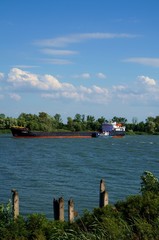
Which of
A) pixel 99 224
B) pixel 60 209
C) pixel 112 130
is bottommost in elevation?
pixel 60 209

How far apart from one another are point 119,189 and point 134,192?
2135mm

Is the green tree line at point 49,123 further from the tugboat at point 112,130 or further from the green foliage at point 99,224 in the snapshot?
the green foliage at point 99,224

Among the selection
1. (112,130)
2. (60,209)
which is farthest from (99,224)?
(112,130)

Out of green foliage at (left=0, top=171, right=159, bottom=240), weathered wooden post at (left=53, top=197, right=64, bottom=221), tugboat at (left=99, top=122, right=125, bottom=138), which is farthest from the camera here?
tugboat at (left=99, top=122, right=125, bottom=138)

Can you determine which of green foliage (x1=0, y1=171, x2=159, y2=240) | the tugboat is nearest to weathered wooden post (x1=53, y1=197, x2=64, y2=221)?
green foliage (x1=0, y1=171, x2=159, y2=240)

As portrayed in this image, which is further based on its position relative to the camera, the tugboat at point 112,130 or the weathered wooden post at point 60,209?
the tugboat at point 112,130

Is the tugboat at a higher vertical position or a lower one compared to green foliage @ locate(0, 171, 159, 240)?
higher

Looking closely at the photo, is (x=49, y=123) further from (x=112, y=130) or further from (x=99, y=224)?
(x=99, y=224)

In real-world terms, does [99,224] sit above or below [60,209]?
above

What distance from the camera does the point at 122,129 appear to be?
153625 mm

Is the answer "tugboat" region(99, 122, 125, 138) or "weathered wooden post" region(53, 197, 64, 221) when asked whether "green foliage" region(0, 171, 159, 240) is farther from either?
"tugboat" region(99, 122, 125, 138)

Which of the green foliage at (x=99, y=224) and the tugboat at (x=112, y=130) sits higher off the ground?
the tugboat at (x=112, y=130)

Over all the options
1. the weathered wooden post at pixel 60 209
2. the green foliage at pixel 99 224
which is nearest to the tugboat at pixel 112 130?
the weathered wooden post at pixel 60 209

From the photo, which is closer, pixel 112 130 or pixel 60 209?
pixel 60 209
